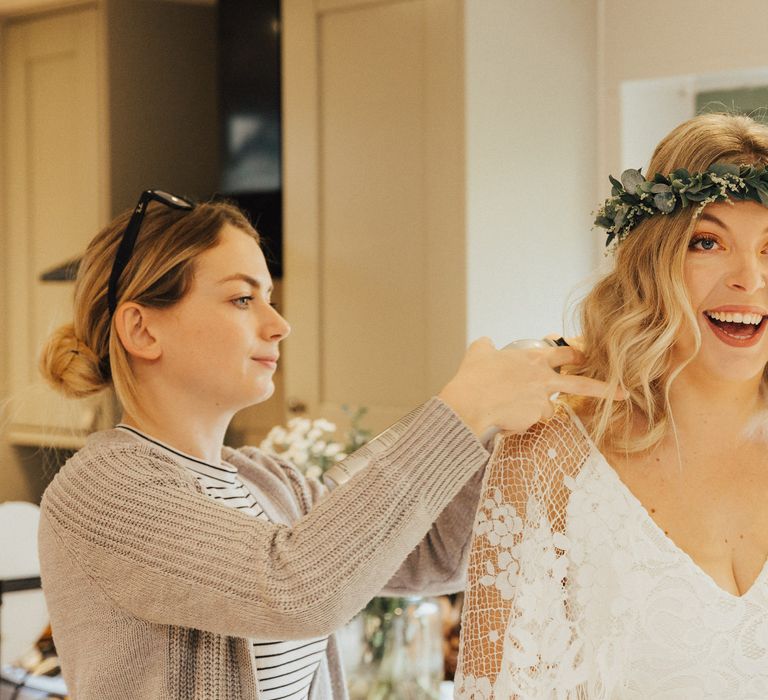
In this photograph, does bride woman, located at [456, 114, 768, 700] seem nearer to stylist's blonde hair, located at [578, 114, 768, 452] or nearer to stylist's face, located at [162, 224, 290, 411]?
stylist's blonde hair, located at [578, 114, 768, 452]

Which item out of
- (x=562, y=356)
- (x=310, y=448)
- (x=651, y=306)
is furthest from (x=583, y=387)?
(x=310, y=448)

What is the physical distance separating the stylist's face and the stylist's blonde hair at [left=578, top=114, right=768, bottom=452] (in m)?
0.45

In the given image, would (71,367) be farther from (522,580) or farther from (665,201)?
(665,201)

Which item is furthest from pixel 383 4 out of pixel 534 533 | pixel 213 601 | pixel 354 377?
pixel 213 601

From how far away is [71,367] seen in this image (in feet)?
4.91

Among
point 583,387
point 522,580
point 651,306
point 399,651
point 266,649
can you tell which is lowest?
point 399,651

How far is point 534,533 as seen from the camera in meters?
1.38

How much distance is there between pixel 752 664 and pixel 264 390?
0.73 meters

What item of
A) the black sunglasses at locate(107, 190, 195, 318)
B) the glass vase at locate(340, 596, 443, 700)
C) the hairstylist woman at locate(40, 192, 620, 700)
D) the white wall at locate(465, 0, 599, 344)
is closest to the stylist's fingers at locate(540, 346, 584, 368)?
the hairstylist woman at locate(40, 192, 620, 700)

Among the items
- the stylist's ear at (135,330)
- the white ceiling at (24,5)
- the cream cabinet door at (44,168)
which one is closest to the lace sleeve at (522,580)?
the stylist's ear at (135,330)

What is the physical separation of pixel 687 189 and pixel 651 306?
6.7 inches

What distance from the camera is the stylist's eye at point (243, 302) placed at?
1456 mm

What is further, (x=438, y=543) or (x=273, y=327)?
(x=438, y=543)

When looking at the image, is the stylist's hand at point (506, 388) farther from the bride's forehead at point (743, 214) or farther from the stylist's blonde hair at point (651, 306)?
the bride's forehead at point (743, 214)
